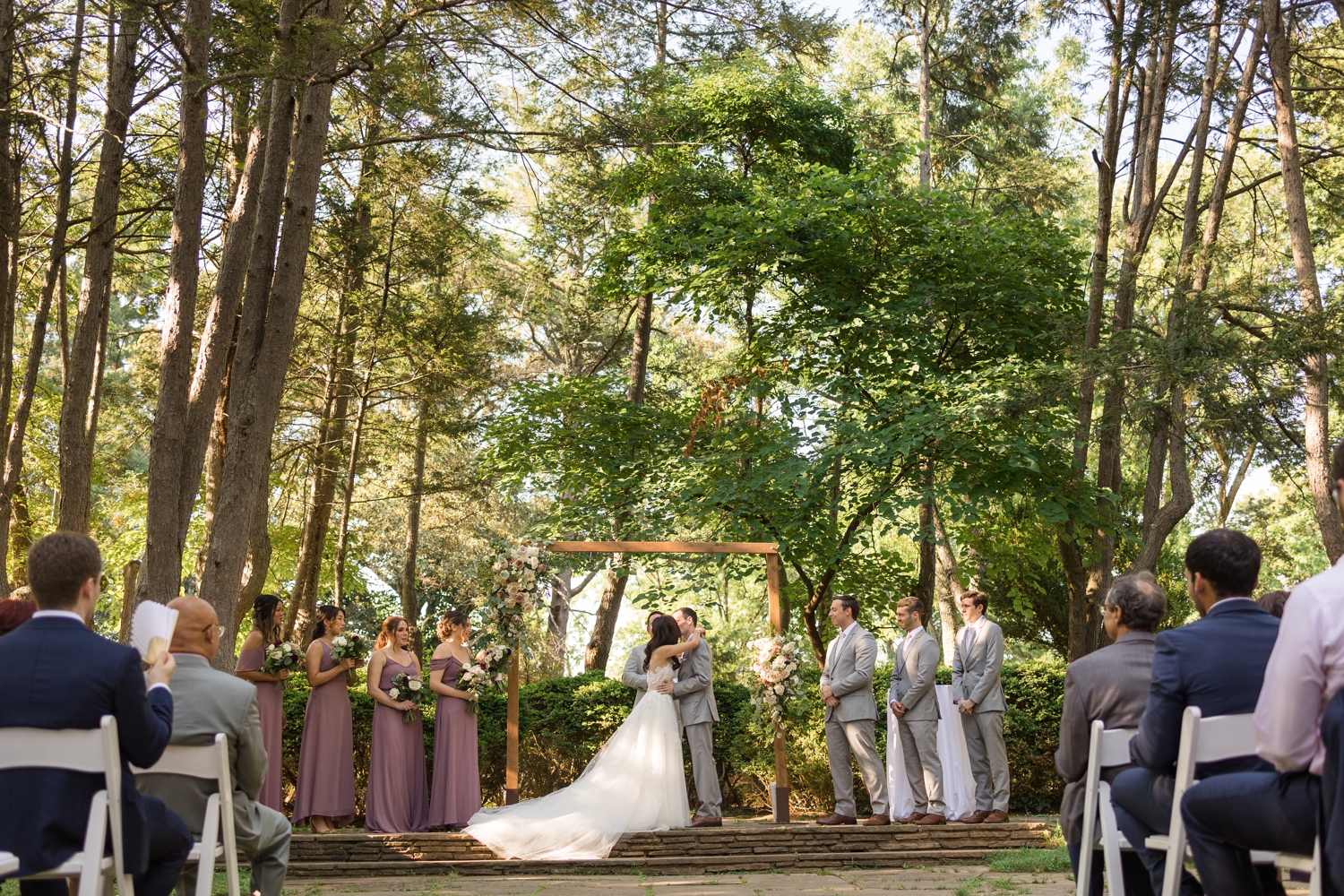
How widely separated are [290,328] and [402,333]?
7.67m

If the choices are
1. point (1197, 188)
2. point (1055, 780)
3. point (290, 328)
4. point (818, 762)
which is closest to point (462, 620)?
point (290, 328)

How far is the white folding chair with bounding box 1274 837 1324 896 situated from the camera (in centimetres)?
277

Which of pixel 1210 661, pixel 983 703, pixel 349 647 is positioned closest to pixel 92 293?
pixel 349 647

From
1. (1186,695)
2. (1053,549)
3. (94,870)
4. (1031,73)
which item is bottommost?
(94,870)

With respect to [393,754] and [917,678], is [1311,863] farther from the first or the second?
[393,754]

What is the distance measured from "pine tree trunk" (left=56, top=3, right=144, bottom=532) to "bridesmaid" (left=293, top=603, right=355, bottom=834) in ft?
9.43

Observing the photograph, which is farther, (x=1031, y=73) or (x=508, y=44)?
(x=1031, y=73)

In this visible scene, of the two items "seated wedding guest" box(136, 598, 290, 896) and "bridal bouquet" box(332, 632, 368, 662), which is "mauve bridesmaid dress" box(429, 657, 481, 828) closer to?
"bridal bouquet" box(332, 632, 368, 662)

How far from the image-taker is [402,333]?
54.6 feet

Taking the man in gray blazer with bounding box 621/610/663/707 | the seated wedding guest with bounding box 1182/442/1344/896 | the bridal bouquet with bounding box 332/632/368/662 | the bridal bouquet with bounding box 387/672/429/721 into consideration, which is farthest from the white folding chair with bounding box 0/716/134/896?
the man in gray blazer with bounding box 621/610/663/707

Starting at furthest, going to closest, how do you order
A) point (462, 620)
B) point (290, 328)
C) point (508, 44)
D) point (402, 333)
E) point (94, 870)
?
point (402, 333), point (462, 620), point (508, 44), point (290, 328), point (94, 870)

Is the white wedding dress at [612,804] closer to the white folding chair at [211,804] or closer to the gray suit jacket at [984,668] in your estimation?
the gray suit jacket at [984,668]

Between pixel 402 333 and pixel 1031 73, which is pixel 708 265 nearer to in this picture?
pixel 402 333

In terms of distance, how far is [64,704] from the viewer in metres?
3.70
